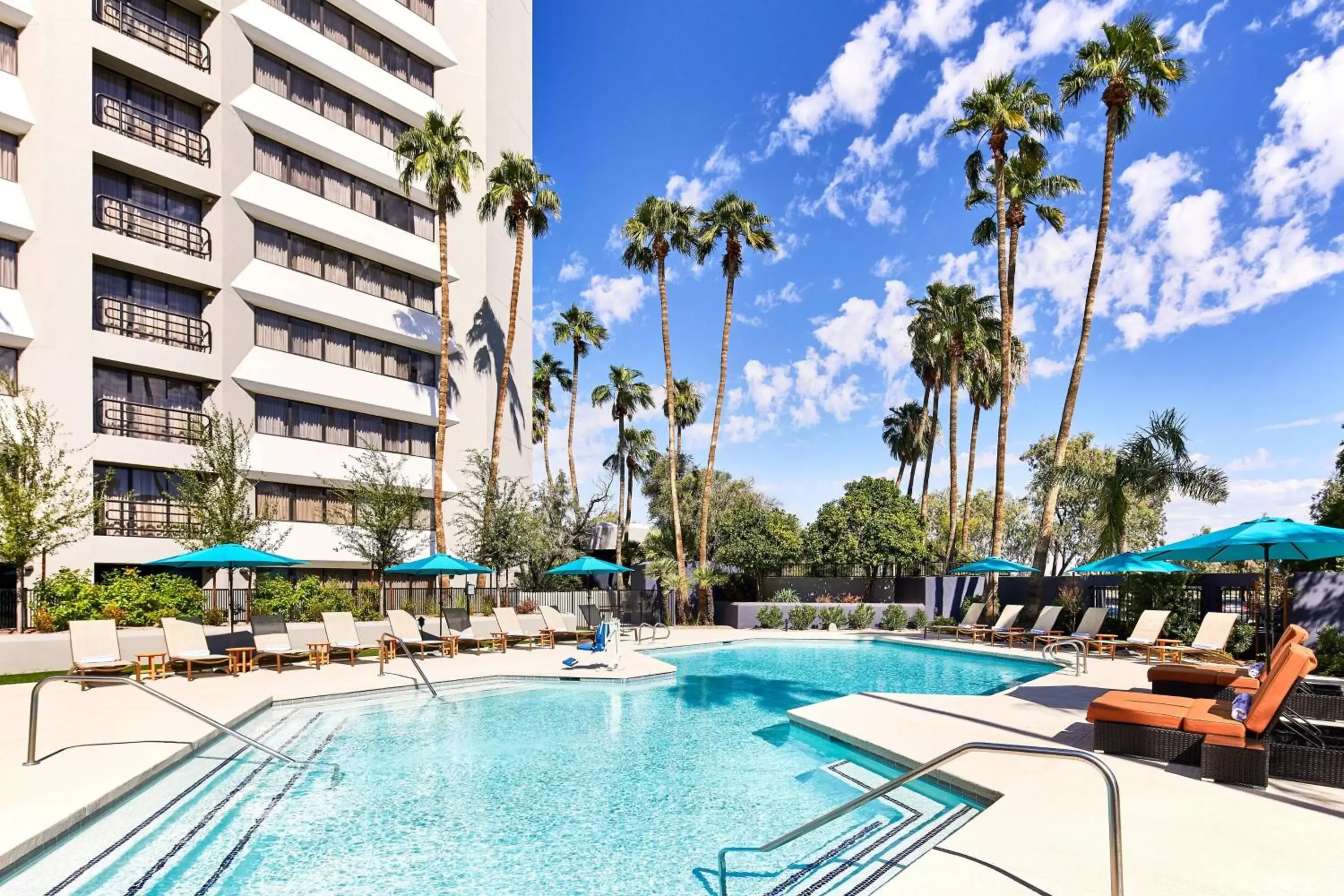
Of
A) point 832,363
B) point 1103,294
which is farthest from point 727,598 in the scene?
point 832,363

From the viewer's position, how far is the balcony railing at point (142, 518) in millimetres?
20750

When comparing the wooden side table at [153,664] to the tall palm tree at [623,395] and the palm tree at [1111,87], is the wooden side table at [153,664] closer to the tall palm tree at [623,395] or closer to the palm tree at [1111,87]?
the palm tree at [1111,87]

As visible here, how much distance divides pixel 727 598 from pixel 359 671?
1989 cm

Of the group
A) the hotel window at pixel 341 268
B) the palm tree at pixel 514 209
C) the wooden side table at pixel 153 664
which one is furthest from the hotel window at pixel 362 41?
the wooden side table at pixel 153 664

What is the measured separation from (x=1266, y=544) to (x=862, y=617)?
706 inches

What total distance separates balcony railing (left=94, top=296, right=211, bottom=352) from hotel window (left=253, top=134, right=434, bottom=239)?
18.4 feet

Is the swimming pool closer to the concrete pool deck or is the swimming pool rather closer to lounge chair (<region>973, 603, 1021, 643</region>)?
the concrete pool deck

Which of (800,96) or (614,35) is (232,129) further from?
(800,96)

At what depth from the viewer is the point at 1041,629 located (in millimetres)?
19094

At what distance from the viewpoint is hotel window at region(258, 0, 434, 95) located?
2603cm

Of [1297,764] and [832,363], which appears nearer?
[1297,764]

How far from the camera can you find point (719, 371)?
30.5 metres

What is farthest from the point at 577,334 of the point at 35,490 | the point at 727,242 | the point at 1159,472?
the point at 1159,472

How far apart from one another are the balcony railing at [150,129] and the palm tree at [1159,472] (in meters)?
27.7
